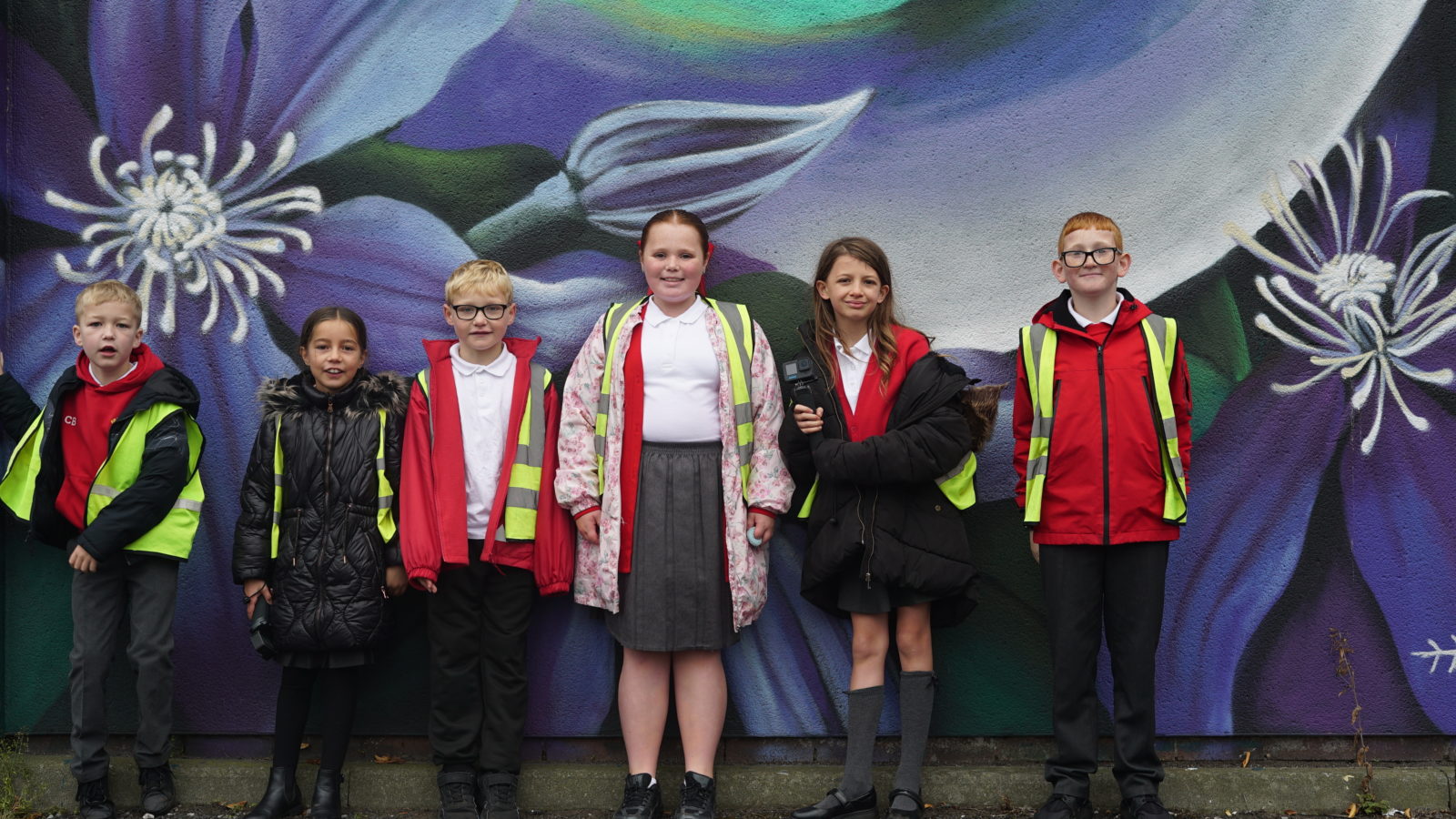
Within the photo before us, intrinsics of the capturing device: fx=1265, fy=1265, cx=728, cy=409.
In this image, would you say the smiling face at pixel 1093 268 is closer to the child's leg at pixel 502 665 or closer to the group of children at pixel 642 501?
the group of children at pixel 642 501

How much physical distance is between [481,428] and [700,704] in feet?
4.12

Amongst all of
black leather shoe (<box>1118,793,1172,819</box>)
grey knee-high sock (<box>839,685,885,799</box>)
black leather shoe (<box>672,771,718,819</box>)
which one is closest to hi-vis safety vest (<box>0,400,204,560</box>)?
black leather shoe (<box>672,771,718,819</box>)

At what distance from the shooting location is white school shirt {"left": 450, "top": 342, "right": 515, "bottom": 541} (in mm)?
4480

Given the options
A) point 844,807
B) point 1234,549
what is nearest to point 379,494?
point 844,807

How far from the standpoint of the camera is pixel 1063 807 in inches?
168

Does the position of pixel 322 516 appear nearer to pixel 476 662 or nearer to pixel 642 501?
pixel 476 662

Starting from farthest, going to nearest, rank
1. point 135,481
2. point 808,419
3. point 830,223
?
point 830,223
point 135,481
point 808,419

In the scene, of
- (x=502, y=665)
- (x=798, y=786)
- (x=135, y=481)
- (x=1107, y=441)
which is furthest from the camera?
(x=798, y=786)

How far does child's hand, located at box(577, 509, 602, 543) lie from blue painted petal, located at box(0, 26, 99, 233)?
2.33m

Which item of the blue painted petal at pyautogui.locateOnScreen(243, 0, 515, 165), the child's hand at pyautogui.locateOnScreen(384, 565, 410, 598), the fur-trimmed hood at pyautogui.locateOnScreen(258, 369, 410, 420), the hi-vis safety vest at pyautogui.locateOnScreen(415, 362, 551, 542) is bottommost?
the child's hand at pyautogui.locateOnScreen(384, 565, 410, 598)

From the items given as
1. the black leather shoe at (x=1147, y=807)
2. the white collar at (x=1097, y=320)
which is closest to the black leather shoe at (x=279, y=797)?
the black leather shoe at (x=1147, y=807)

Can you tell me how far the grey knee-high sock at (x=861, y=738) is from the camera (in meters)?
4.39

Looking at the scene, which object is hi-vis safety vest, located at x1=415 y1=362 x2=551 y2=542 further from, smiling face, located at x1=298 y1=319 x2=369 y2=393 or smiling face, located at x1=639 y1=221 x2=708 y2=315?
smiling face, located at x1=639 y1=221 x2=708 y2=315

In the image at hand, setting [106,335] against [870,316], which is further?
[870,316]
